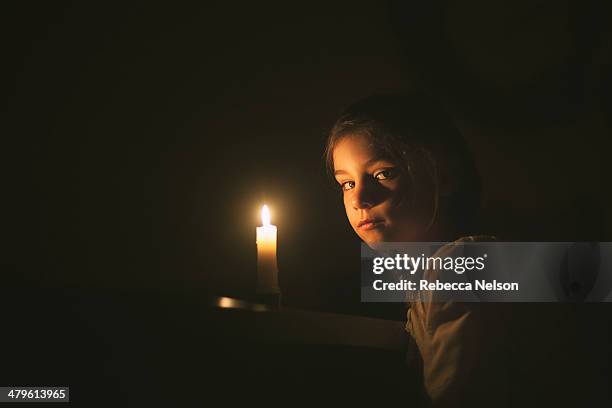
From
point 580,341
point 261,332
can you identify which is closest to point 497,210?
point 580,341

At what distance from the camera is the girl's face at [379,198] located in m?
1.20

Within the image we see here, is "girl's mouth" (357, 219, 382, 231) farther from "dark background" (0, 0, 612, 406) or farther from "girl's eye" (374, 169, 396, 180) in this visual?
"dark background" (0, 0, 612, 406)

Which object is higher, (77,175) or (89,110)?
(89,110)

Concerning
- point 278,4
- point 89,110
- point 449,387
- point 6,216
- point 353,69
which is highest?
point 278,4

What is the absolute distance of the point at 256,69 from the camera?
1561 millimetres

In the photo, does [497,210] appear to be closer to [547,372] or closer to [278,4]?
[547,372]

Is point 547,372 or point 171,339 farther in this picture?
point 547,372

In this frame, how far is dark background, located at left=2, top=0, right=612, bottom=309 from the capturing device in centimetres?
143

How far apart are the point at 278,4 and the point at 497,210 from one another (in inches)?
Result: 29.7

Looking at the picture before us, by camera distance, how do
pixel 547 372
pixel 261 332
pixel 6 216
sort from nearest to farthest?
pixel 261 332 < pixel 547 372 < pixel 6 216
